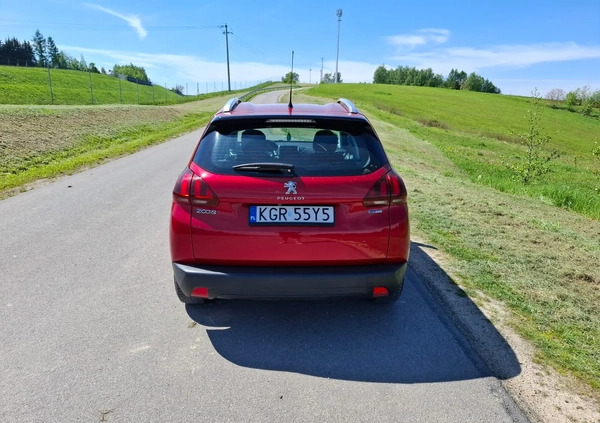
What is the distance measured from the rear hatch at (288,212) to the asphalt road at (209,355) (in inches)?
26.1

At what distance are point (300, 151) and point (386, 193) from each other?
72 centimetres

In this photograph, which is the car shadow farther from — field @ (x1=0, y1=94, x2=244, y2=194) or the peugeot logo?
field @ (x1=0, y1=94, x2=244, y2=194)

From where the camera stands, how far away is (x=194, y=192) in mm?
3023

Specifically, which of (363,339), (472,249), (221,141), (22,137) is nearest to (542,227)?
(472,249)

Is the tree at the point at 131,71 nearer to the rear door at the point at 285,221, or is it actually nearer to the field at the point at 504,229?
the field at the point at 504,229

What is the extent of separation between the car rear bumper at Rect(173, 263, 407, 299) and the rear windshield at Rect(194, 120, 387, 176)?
2.31ft

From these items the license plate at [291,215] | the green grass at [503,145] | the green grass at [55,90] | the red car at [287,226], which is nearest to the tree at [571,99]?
the green grass at [503,145]

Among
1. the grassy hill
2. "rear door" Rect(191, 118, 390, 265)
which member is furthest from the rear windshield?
the grassy hill

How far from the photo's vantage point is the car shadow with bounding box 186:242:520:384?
285cm

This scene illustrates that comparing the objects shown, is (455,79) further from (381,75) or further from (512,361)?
(512,361)

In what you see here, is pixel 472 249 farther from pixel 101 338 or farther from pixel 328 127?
pixel 101 338

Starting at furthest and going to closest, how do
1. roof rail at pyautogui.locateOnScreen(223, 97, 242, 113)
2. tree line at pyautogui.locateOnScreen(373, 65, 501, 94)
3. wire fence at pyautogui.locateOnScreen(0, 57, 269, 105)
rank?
tree line at pyautogui.locateOnScreen(373, 65, 501, 94) < wire fence at pyautogui.locateOnScreen(0, 57, 269, 105) < roof rail at pyautogui.locateOnScreen(223, 97, 242, 113)

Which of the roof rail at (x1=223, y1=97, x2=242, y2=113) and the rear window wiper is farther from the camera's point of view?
the roof rail at (x1=223, y1=97, x2=242, y2=113)

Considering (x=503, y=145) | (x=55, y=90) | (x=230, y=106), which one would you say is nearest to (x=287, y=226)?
(x=230, y=106)
